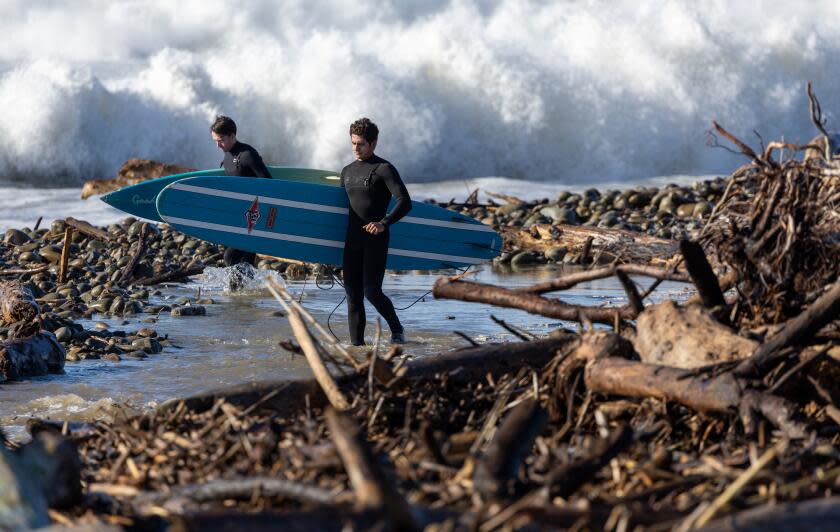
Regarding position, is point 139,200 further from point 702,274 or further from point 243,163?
point 702,274

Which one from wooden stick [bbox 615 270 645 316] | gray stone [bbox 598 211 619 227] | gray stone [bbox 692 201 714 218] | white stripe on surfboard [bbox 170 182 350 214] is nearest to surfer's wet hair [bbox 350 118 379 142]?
white stripe on surfboard [bbox 170 182 350 214]

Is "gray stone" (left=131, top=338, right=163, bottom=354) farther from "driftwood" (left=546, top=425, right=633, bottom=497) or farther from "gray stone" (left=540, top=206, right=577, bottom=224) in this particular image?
"gray stone" (left=540, top=206, right=577, bottom=224)

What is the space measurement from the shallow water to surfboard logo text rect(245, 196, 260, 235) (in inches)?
34.1

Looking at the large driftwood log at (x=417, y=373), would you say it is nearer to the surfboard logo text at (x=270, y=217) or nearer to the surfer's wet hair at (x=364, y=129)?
the surfer's wet hair at (x=364, y=129)

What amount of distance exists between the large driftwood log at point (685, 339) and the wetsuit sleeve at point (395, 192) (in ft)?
14.1

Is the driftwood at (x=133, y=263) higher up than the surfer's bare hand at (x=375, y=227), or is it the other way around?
the surfer's bare hand at (x=375, y=227)

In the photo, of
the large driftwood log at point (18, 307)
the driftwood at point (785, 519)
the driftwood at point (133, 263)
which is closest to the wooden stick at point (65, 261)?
the driftwood at point (133, 263)

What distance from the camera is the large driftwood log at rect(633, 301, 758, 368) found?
4.07 m

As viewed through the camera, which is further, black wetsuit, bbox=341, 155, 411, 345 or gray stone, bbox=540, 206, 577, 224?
gray stone, bbox=540, 206, 577, 224

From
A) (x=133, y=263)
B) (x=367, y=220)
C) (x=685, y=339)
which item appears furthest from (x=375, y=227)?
(x=133, y=263)

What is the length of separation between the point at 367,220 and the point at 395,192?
0.37 metres

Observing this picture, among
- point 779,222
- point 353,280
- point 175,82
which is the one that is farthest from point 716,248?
point 175,82

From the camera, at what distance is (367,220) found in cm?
870

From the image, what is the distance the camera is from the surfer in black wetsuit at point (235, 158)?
11.1 metres
